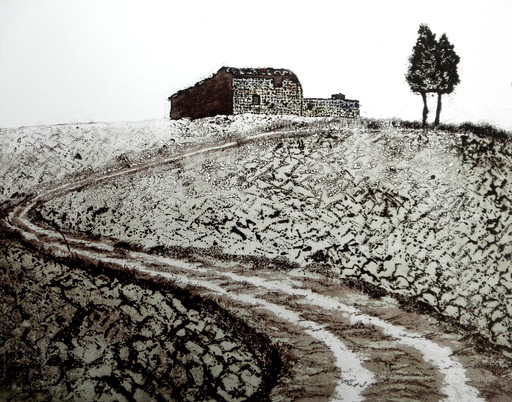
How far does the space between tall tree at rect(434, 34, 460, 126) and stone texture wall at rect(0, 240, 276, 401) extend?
278 centimetres

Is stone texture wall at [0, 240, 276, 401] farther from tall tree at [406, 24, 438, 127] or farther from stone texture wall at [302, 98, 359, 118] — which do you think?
tall tree at [406, 24, 438, 127]

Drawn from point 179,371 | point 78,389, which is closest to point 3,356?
point 78,389

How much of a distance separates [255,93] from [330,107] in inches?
32.1

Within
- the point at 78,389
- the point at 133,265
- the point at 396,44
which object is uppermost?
the point at 396,44

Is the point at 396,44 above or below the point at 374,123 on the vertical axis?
above

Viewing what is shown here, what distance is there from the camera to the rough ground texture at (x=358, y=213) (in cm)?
364

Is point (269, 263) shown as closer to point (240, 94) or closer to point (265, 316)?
point (265, 316)

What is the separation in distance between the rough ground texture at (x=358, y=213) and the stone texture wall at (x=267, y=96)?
520mm

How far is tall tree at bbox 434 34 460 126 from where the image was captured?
3.93 metres

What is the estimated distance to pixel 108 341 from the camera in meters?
3.32

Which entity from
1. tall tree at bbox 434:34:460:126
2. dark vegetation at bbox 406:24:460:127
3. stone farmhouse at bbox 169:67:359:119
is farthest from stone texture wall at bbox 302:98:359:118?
tall tree at bbox 434:34:460:126

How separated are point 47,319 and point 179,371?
1120 mm

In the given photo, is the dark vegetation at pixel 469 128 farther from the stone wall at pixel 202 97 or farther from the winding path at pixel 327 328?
the winding path at pixel 327 328

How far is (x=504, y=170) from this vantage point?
409cm
